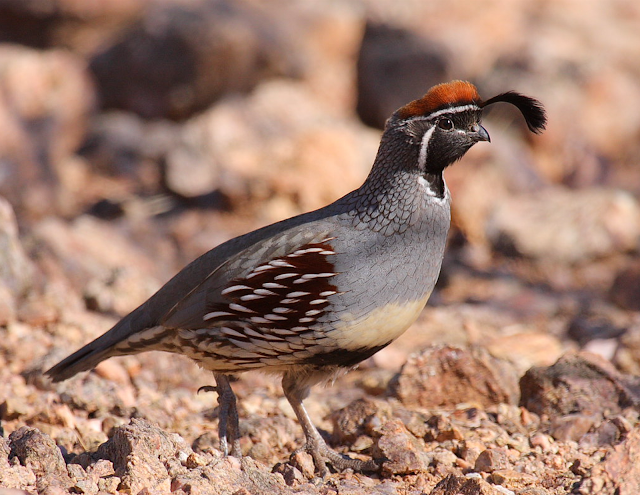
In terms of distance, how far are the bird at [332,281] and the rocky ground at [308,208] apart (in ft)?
1.35

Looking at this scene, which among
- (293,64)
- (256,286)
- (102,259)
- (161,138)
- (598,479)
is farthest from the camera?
(293,64)

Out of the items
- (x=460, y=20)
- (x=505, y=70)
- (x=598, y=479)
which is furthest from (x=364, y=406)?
(x=460, y=20)

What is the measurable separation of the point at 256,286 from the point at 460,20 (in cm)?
846

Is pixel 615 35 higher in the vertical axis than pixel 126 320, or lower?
higher

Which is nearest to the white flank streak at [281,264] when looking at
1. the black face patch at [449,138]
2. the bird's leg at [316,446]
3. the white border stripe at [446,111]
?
the bird's leg at [316,446]

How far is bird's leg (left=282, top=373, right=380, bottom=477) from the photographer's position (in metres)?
3.76

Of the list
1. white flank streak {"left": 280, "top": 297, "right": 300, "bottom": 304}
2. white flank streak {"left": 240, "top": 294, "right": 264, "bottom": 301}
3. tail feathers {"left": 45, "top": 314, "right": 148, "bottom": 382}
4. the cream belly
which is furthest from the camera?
tail feathers {"left": 45, "top": 314, "right": 148, "bottom": 382}

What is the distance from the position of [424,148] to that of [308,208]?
4.03 m

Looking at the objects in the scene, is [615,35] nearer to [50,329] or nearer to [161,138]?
[161,138]

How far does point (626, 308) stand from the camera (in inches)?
271

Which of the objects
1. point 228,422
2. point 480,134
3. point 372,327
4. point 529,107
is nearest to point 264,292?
point 372,327

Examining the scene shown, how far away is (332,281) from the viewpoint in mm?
3697

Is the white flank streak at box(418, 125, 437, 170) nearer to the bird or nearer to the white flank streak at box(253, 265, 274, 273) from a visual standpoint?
the bird

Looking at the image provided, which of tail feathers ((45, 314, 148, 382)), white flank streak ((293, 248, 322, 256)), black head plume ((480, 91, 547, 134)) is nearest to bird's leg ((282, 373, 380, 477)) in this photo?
white flank streak ((293, 248, 322, 256))
